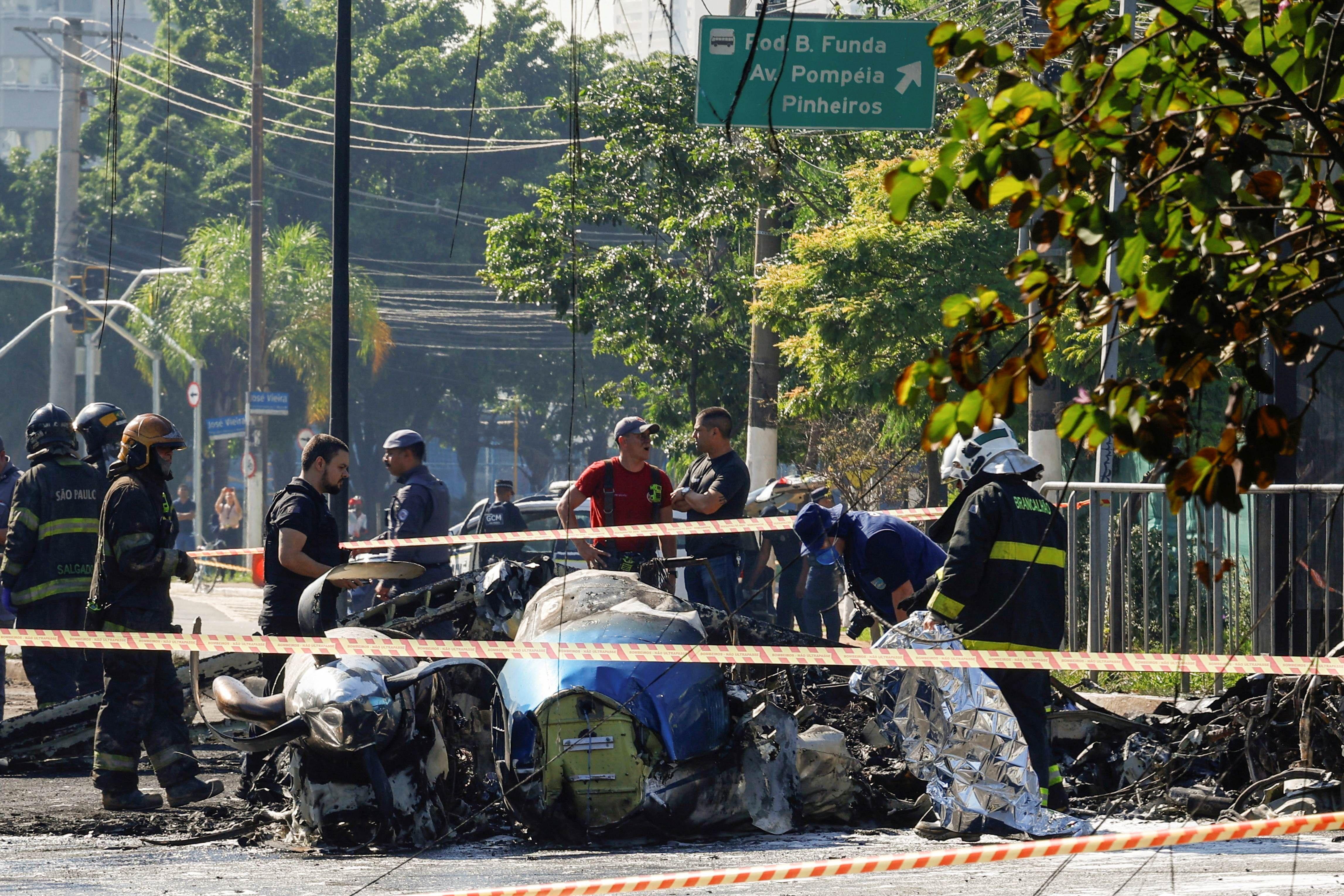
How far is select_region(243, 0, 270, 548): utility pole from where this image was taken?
28781 millimetres

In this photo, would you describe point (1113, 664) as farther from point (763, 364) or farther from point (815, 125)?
point (763, 364)

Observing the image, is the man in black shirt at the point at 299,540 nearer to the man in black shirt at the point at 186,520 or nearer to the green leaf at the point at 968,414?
the green leaf at the point at 968,414

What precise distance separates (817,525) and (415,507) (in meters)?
2.95

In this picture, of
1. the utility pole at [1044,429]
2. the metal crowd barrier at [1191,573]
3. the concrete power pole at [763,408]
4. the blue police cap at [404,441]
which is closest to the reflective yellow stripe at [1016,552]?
the metal crowd barrier at [1191,573]

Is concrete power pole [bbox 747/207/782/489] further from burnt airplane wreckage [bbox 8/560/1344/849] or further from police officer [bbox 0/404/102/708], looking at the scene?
burnt airplane wreckage [bbox 8/560/1344/849]

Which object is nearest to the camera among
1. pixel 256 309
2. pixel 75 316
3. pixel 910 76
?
pixel 910 76

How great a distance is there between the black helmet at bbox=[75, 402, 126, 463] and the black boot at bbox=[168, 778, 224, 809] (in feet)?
9.10

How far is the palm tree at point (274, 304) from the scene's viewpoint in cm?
3997

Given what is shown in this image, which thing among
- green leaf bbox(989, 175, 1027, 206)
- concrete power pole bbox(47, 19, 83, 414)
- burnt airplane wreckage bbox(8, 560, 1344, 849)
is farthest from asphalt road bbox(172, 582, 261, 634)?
green leaf bbox(989, 175, 1027, 206)

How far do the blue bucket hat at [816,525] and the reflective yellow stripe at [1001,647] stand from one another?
931 mm

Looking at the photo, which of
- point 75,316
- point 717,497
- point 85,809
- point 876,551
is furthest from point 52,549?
point 75,316

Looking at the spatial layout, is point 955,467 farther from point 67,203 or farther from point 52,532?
point 67,203

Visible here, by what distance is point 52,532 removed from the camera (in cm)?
884

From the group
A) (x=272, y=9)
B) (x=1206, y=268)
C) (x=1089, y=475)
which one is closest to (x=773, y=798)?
(x=1206, y=268)
